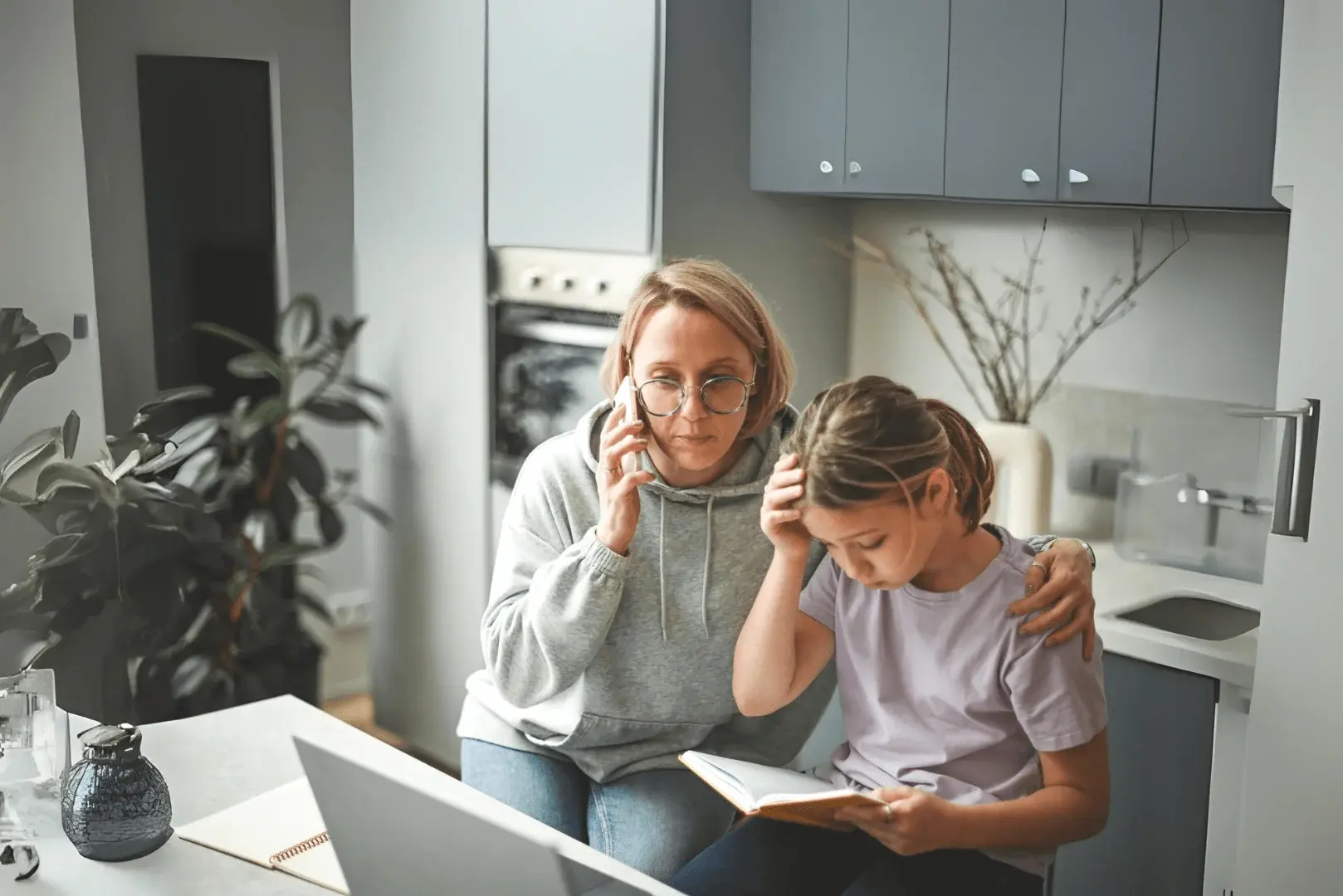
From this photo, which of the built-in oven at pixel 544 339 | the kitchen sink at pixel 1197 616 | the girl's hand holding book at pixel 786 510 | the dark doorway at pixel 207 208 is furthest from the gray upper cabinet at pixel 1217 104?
the dark doorway at pixel 207 208

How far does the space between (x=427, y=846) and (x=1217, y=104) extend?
1502 mm

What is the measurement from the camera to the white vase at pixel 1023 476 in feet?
7.83

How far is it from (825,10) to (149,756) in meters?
1.70

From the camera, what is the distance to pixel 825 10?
2436mm

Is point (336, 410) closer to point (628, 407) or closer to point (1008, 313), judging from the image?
point (1008, 313)

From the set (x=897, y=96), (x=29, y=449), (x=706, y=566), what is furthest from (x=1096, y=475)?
(x=29, y=449)

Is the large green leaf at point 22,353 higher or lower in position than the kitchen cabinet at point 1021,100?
lower

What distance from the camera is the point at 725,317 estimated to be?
1.62 metres

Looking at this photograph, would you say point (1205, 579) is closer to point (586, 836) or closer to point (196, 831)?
point (586, 836)

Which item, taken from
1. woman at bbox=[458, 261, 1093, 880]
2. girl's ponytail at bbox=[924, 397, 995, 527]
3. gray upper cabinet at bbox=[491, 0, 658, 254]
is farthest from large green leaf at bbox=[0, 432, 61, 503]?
girl's ponytail at bbox=[924, 397, 995, 527]

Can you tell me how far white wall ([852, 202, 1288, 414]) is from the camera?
88.4 inches

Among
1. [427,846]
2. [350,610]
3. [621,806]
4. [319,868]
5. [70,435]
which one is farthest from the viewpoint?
[350,610]

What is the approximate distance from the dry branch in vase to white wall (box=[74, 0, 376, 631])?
1.26m

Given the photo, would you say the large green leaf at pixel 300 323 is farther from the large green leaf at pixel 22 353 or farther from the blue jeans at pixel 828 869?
the blue jeans at pixel 828 869
